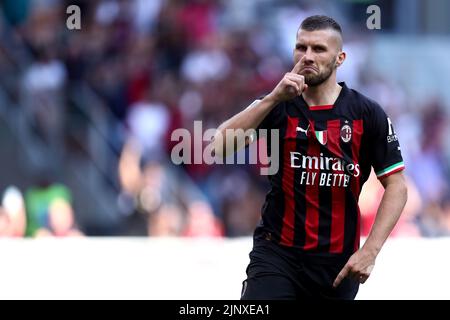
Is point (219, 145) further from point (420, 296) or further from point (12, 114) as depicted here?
point (12, 114)

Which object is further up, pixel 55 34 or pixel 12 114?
pixel 55 34

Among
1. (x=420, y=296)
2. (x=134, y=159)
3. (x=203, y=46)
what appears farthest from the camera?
(x=203, y=46)

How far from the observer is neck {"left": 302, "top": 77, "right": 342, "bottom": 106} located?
6.36m

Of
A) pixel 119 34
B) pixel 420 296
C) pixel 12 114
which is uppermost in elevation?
pixel 119 34

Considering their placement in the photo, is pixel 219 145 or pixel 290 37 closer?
pixel 219 145

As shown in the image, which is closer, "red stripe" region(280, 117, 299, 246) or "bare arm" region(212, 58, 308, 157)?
"bare arm" region(212, 58, 308, 157)

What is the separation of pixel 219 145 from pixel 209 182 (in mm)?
8658

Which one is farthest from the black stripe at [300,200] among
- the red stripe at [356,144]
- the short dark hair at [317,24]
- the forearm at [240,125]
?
the short dark hair at [317,24]

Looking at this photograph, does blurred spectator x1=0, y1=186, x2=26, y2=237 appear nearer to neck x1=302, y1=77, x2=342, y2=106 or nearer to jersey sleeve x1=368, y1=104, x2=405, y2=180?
neck x1=302, y1=77, x2=342, y2=106

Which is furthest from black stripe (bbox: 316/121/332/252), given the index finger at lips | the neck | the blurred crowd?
the blurred crowd

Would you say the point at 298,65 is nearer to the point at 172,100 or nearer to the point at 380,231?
the point at 380,231

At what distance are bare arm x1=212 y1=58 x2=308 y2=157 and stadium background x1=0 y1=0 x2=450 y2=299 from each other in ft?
24.1

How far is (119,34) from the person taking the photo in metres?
16.1

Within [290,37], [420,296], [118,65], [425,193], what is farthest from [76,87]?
[420,296]
